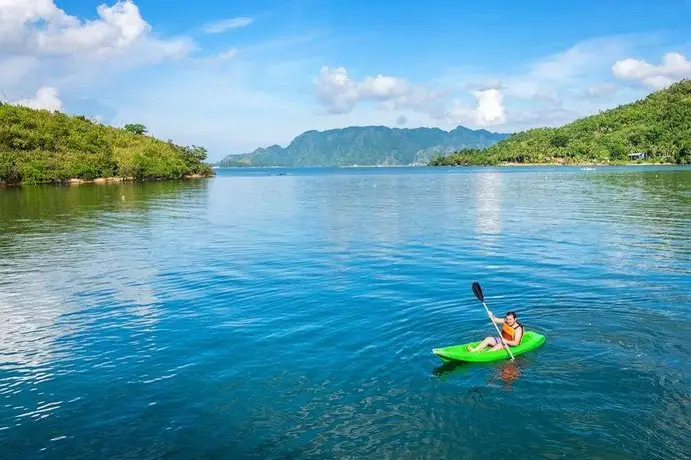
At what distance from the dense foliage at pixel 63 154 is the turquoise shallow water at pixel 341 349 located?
118732 millimetres

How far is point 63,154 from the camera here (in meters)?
163

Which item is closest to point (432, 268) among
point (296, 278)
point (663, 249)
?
point (296, 278)

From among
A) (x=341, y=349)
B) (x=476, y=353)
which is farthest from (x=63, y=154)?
(x=476, y=353)

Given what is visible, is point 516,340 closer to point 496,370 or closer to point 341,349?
point 496,370

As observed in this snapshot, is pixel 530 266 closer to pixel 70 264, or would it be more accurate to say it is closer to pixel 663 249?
pixel 663 249

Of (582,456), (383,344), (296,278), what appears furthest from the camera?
(296,278)

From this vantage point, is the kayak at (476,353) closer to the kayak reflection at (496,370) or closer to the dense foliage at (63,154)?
the kayak reflection at (496,370)

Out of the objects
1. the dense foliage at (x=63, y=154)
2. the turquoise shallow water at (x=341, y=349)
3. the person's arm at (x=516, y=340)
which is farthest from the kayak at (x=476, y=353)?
the dense foliage at (x=63, y=154)

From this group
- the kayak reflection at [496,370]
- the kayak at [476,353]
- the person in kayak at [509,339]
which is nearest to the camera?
the kayak reflection at [496,370]

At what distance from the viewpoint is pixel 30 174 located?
457 ft

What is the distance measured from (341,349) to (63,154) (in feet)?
560

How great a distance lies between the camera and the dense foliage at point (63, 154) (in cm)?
14225

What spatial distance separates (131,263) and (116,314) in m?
12.1

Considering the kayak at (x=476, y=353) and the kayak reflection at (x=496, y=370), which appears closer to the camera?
the kayak reflection at (x=496, y=370)
